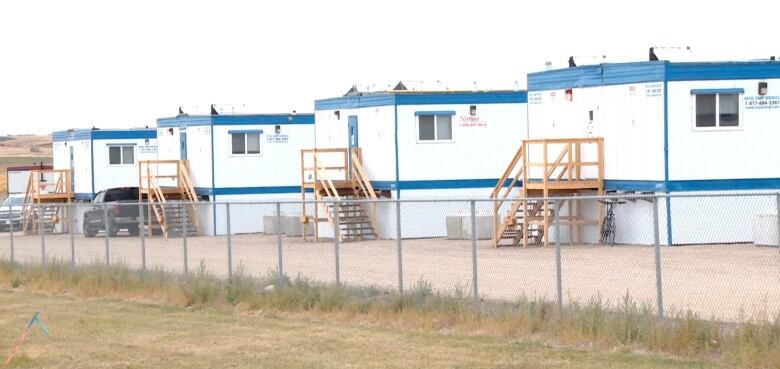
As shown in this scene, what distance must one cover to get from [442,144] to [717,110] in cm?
952

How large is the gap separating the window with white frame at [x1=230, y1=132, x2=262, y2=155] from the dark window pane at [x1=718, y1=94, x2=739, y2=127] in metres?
19.8

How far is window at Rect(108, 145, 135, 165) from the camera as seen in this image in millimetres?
56219

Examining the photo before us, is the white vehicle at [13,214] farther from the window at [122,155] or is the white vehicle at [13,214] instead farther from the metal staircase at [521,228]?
the metal staircase at [521,228]

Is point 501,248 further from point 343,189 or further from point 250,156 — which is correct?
point 250,156

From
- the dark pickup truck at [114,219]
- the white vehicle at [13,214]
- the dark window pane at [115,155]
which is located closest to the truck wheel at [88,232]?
the dark pickup truck at [114,219]

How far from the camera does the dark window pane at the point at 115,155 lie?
5616 centimetres

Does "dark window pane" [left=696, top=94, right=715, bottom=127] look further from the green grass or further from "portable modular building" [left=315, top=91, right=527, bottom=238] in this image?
the green grass

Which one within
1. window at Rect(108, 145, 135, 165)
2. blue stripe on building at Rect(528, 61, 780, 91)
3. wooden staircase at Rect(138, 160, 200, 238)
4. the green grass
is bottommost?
the green grass

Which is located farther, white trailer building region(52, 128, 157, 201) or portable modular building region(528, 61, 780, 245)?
white trailer building region(52, 128, 157, 201)

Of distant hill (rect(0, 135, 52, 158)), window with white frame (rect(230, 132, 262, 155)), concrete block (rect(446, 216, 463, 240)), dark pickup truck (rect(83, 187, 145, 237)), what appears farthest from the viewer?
distant hill (rect(0, 135, 52, 158))

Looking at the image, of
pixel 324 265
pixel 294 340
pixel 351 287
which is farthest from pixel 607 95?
pixel 294 340

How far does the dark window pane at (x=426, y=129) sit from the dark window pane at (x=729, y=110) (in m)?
9.78

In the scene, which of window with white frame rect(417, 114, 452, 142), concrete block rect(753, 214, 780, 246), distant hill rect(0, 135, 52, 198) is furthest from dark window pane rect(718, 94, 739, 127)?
distant hill rect(0, 135, 52, 198)

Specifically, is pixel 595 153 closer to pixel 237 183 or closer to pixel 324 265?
pixel 324 265
